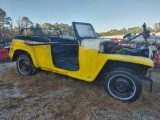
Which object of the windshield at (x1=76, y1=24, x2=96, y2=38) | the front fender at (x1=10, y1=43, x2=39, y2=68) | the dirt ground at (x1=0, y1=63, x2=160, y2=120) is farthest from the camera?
the front fender at (x1=10, y1=43, x2=39, y2=68)

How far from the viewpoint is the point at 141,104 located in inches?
138

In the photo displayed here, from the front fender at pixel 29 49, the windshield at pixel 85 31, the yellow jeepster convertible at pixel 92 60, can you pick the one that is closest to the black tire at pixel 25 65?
the yellow jeepster convertible at pixel 92 60

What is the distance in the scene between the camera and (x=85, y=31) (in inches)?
191

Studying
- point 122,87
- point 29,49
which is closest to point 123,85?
point 122,87

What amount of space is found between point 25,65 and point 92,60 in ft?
8.46

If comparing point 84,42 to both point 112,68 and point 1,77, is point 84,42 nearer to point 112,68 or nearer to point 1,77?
point 112,68

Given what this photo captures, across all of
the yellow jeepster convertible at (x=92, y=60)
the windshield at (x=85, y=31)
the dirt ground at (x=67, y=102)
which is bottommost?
the dirt ground at (x=67, y=102)

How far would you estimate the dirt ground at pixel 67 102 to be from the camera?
3039mm

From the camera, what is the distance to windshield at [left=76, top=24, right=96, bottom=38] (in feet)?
15.2

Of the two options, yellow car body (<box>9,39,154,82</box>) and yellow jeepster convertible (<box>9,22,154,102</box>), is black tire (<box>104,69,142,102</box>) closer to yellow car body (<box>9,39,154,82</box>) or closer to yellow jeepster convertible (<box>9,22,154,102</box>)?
yellow jeepster convertible (<box>9,22,154,102</box>)

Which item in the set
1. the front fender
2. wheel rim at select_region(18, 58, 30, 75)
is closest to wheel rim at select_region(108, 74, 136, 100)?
the front fender

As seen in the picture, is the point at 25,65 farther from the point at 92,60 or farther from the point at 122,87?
the point at 122,87

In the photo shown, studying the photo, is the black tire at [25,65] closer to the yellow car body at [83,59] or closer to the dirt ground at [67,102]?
the yellow car body at [83,59]

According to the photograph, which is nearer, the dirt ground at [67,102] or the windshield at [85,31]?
the dirt ground at [67,102]
